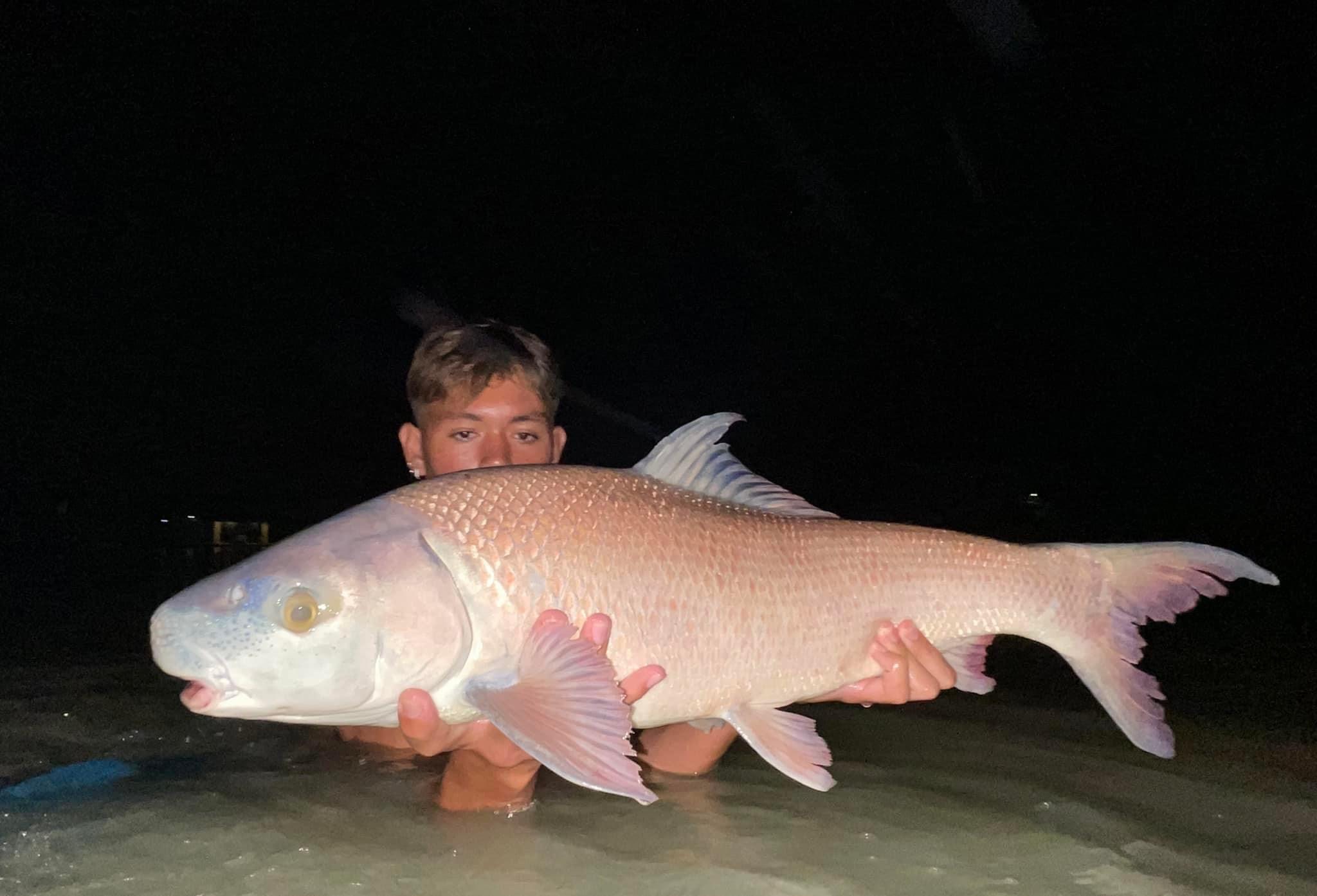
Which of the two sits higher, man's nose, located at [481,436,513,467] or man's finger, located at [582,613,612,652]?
man's nose, located at [481,436,513,467]

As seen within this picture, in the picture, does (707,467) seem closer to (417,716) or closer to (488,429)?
(417,716)

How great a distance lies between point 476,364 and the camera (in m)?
3.78

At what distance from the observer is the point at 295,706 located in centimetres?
195

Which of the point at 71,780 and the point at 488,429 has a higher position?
the point at 488,429

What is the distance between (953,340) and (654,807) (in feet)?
64.6

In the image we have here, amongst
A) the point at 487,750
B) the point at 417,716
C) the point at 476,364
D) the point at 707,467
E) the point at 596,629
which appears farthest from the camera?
the point at 476,364

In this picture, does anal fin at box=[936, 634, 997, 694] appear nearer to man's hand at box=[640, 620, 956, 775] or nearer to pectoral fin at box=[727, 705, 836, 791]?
man's hand at box=[640, 620, 956, 775]

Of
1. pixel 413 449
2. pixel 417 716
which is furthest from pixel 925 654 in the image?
pixel 413 449

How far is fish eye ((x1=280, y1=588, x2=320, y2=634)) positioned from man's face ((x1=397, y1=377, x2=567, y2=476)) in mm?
1662

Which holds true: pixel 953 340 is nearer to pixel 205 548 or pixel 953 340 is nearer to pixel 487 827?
pixel 487 827

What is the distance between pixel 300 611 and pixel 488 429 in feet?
5.89

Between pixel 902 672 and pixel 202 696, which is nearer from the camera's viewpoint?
pixel 202 696

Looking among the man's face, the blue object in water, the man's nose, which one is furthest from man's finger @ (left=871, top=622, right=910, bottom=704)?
the blue object in water

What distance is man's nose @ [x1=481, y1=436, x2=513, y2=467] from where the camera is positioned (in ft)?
11.9
